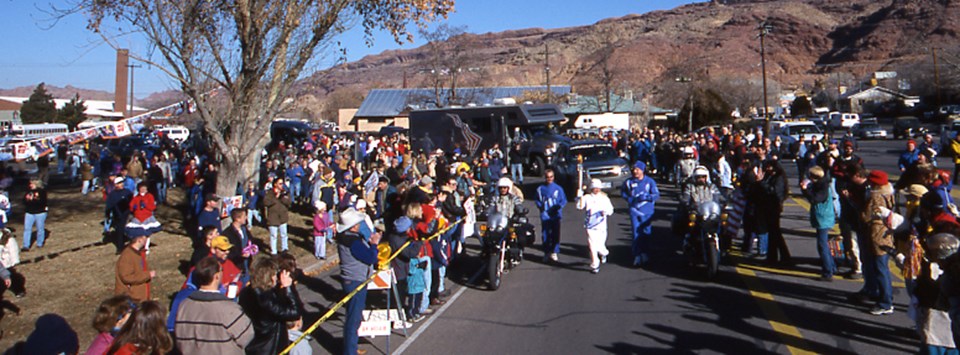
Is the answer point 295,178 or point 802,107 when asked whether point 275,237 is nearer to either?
point 295,178

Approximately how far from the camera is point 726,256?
12.0 meters

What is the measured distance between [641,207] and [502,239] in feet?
7.54

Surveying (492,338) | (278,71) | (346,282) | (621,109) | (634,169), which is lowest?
(492,338)

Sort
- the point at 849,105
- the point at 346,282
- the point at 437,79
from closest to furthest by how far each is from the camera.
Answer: the point at 346,282 < the point at 437,79 < the point at 849,105

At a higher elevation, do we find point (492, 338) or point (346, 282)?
point (346, 282)

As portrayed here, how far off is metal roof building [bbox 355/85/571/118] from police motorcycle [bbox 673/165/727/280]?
160ft

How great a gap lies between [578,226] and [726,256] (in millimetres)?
4708

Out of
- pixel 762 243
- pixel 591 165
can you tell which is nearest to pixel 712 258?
pixel 762 243

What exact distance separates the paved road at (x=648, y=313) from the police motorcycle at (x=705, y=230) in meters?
0.26

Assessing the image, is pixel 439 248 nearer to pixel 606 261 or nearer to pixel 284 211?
pixel 606 261

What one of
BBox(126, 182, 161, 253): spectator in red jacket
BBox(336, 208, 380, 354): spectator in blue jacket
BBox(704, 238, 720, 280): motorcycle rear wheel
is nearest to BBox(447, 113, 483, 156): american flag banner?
BBox(126, 182, 161, 253): spectator in red jacket

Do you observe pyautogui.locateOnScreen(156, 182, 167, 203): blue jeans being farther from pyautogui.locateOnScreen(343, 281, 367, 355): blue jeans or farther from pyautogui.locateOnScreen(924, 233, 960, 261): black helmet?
pyautogui.locateOnScreen(924, 233, 960, 261): black helmet

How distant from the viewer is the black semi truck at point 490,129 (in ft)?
104

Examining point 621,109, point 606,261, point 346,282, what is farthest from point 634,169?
Result: point 621,109
